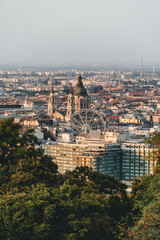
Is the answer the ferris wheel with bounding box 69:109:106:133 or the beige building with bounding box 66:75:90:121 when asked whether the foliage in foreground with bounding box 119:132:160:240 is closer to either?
the ferris wheel with bounding box 69:109:106:133

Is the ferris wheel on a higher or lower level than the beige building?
lower

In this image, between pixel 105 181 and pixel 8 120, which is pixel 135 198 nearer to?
pixel 105 181

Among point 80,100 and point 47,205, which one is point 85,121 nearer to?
point 80,100

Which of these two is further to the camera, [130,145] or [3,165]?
[130,145]

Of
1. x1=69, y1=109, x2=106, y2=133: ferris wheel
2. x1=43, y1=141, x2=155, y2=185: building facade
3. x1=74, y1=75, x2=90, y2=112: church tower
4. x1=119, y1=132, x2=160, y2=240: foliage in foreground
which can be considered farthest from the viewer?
x1=74, y1=75, x2=90, y2=112: church tower

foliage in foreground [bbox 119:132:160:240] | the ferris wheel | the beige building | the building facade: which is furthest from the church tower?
foliage in foreground [bbox 119:132:160:240]

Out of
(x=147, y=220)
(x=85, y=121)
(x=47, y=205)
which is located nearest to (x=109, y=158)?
(x=47, y=205)

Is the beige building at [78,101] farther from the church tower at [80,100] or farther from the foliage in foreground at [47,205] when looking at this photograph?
the foliage in foreground at [47,205]

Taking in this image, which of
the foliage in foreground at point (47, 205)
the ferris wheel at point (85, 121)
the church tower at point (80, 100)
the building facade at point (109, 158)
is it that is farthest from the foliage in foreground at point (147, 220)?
the church tower at point (80, 100)

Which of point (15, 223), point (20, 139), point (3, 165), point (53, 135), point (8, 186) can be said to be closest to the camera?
point (15, 223)

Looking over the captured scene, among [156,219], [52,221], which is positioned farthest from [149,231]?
[52,221]
